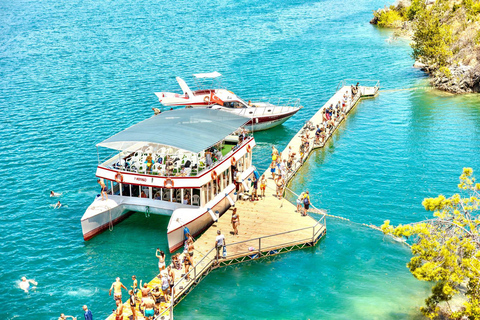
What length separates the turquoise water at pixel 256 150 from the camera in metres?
31.7

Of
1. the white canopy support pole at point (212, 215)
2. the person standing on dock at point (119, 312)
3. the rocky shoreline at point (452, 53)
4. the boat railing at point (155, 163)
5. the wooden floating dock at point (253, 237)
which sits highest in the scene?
the rocky shoreline at point (452, 53)

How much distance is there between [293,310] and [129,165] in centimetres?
1636

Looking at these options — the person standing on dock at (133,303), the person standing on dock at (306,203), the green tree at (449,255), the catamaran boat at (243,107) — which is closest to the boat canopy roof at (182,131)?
the person standing on dock at (306,203)

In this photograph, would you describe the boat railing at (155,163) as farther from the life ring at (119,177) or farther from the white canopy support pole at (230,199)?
the white canopy support pole at (230,199)

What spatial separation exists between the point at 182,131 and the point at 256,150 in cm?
1658

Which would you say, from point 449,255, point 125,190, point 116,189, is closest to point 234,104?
point 116,189

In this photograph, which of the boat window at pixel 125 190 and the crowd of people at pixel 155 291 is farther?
the boat window at pixel 125 190

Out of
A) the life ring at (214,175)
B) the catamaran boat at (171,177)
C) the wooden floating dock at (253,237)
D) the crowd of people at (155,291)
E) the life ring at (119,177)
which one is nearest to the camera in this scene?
the crowd of people at (155,291)

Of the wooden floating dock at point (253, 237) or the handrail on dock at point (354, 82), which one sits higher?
the handrail on dock at point (354, 82)

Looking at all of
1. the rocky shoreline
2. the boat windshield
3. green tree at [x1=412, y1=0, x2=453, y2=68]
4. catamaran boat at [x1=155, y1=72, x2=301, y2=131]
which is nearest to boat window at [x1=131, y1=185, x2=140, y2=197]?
catamaran boat at [x1=155, y1=72, x2=301, y2=131]

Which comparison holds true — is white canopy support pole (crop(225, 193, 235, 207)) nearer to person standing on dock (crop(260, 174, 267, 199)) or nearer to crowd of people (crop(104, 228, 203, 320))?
person standing on dock (crop(260, 174, 267, 199))

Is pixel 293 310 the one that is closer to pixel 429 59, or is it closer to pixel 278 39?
pixel 429 59

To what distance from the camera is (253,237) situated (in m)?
35.4

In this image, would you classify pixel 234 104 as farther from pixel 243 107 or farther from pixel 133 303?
pixel 133 303
